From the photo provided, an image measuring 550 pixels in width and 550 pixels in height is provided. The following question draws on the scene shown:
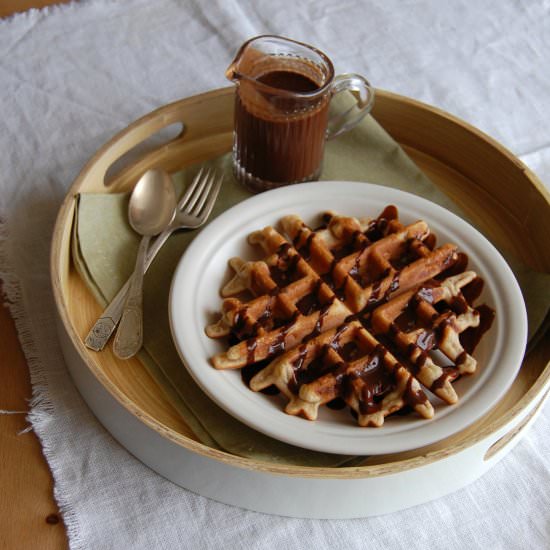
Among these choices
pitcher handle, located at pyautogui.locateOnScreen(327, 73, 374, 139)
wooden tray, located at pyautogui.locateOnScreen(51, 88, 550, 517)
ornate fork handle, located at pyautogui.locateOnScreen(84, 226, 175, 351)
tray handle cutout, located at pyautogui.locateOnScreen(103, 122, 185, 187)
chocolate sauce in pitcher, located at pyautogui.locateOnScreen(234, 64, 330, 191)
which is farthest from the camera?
tray handle cutout, located at pyautogui.locateOnScreen(103, 122, 185, 187)

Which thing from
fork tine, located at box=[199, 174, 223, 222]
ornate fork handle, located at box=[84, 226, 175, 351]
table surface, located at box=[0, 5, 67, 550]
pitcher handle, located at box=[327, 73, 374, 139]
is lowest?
table surface, located at box=[0, 5, 67, 550]

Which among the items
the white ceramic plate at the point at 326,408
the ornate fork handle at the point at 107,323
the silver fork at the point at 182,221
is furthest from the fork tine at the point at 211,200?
the ornate fork handle at the point at 107,323

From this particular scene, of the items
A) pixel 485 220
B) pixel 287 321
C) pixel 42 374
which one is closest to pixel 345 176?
pixel 485 220

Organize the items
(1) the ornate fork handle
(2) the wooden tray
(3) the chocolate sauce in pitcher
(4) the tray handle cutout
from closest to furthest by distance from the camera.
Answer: (2) the wooden tray
(1) the ornate fork handle
(3) the chocolate sauce in pitcher
(4) the tray handle cutout

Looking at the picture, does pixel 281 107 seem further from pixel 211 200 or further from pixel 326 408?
pixel 326 408

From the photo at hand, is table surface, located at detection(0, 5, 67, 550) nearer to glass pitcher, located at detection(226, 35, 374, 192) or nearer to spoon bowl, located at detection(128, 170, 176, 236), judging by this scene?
spoon bowl, located at detection(128, 170, 176, 236)

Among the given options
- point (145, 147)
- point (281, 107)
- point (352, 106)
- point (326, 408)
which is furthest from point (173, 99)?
point (326, 408)

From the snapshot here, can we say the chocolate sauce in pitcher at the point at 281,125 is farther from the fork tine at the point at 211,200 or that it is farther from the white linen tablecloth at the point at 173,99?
the white linen tablecloth at the point at 173,99

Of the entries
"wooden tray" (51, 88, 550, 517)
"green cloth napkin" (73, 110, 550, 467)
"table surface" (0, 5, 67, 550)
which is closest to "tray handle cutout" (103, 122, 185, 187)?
"wooden tray" (51, 88, 550, 517)
